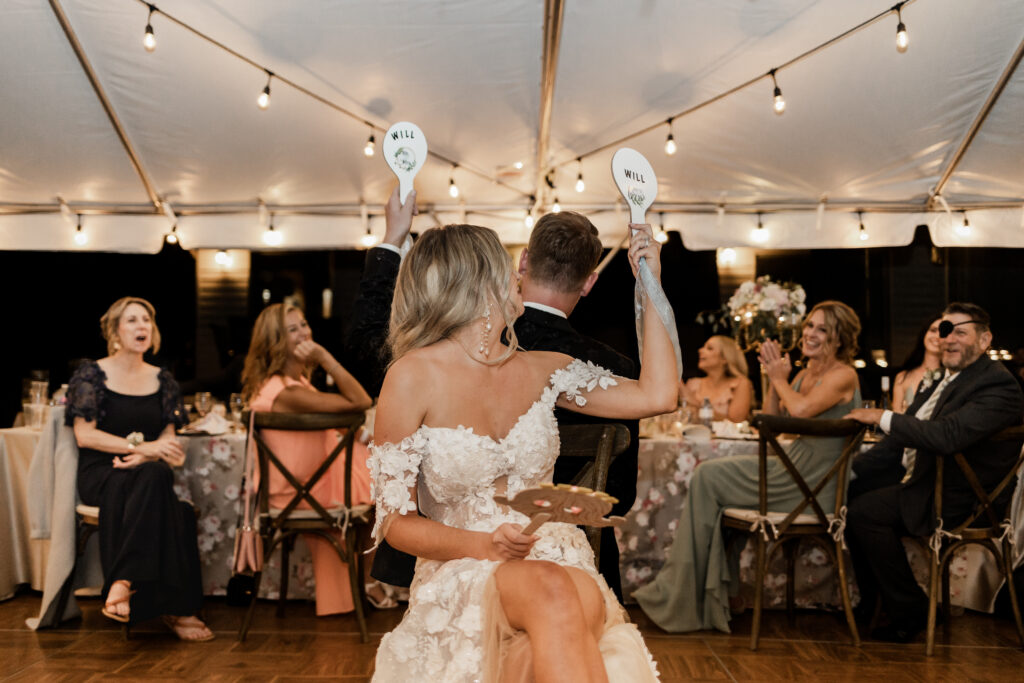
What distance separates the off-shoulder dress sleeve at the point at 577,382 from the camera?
6.59 ft

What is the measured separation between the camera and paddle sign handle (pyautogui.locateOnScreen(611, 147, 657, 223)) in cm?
192

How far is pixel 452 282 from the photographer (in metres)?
1.85

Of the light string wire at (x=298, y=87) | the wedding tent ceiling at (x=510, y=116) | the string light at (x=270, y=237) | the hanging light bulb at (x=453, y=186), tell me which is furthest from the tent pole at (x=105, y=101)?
the hanging light bulb at (x=453, y=186)

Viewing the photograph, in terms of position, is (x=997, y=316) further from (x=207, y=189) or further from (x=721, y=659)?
(x=207, y=189)

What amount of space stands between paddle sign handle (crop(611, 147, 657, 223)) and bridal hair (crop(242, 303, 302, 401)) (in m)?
2.47

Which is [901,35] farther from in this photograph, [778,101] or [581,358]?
[581,358]

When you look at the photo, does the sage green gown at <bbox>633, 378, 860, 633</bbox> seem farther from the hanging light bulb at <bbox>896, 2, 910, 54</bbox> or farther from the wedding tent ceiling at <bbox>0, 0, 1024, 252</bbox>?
the wedding tent ceiling at <bbox>0, 0, 1024, 252</bbox>

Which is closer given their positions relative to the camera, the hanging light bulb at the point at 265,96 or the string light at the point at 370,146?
the hanging light bulb at the point at 265,96

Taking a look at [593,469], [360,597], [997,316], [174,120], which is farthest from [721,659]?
[997,316]

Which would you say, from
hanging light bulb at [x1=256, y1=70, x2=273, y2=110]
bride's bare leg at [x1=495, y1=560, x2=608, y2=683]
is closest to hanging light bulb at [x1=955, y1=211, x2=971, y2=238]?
hanging light bulb at [x1=256, y1=70, x2=273, y2=110]

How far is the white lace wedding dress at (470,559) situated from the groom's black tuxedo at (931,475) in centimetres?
217

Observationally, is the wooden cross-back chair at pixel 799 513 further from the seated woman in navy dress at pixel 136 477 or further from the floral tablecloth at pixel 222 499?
the seated woman in navy dress at pixel 136 477

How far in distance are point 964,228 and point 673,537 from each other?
2.95 m

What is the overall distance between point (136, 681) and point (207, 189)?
3400 mm
